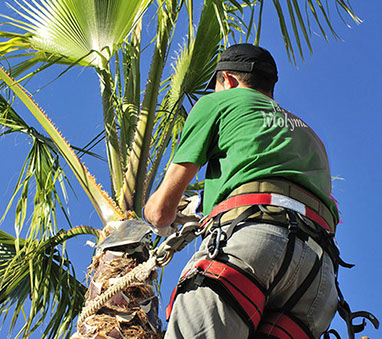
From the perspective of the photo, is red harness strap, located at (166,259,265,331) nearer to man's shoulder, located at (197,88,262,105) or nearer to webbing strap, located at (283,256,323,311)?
webbing strap, located at (283,256,323,311)

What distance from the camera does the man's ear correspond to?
7.95 feet

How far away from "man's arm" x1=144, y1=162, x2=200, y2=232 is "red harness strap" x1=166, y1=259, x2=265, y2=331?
350mm

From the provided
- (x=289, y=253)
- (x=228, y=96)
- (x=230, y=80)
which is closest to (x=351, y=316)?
(x=289, y=253)

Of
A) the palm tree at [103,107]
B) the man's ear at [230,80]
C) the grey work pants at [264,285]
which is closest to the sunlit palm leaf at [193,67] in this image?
the palm tree at [103,107]

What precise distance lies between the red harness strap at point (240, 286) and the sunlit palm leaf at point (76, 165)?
258 centimetres

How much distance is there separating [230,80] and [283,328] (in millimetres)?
1077

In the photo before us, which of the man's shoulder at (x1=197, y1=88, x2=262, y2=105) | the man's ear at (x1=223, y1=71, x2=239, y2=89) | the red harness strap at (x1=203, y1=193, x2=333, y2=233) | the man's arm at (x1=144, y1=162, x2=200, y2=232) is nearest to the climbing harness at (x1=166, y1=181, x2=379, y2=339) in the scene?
the red harness strap at (x1=203, y1=193, x2=333, y2=233)

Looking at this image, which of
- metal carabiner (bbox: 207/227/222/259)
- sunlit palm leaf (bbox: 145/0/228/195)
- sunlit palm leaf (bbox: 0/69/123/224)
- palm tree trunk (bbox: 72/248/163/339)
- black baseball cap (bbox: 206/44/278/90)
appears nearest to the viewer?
metal carabiner (bbox: 207/227/222/259)

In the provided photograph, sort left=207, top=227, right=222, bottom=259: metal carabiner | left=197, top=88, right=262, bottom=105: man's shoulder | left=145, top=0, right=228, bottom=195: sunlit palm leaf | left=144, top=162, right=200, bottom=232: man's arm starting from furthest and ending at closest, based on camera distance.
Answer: left=145, top=0, right=228, bottom=195: sunlit palm leaf → left=197, top=88, right=262, bottom=105: man's shoulder → left=144, top=162, right=200, bottom=232: man's arm → left=207, top=227, right=222, bottom=259: metal carabiner

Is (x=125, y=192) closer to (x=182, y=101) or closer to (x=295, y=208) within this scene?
(x=182, y=101)

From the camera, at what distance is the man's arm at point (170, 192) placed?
2.11 meters

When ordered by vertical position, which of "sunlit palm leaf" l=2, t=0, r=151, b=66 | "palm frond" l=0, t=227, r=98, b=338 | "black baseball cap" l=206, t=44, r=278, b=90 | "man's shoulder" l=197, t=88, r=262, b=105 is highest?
"sunlit palm leaf" l=2, t=0, r=151, b=66

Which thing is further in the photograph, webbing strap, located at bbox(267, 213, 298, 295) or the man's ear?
the man's ear

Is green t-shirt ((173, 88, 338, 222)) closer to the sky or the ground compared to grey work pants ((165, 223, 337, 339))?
closer to the sky
